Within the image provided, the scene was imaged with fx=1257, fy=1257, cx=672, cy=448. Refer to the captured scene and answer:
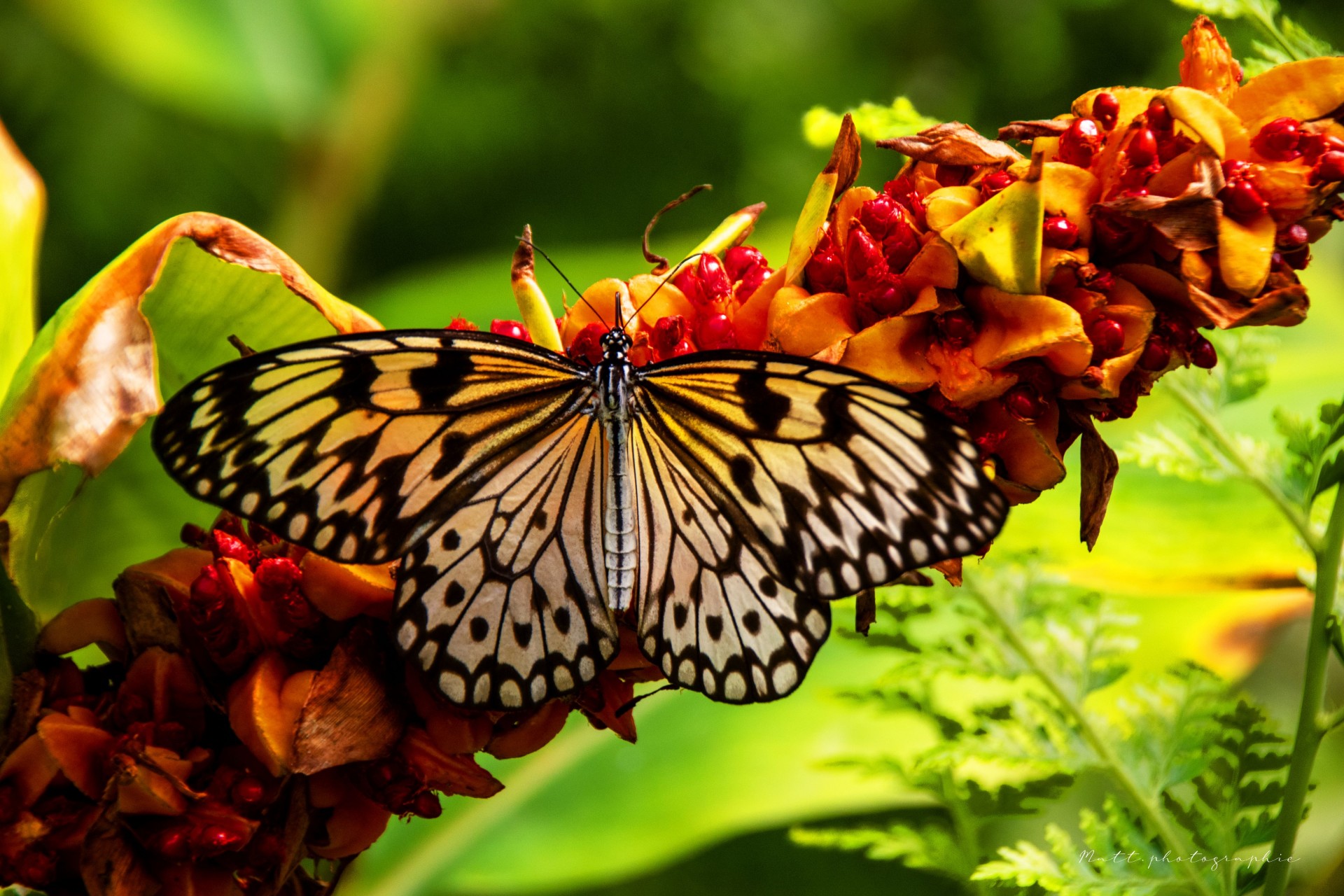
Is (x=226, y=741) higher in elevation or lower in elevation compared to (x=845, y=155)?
lower

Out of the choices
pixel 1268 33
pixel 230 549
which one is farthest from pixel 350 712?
pixel 1268 33

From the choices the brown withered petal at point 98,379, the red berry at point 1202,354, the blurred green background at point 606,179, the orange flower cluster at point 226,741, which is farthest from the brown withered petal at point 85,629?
the blurred green background at point 606,179

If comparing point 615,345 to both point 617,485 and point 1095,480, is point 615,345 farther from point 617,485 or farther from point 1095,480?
point 1095,480

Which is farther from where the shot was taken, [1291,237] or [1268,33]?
[1268,33]

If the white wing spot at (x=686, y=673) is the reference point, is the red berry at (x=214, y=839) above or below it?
below

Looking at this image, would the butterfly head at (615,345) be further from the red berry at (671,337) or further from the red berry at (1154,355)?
the red berry at (1154,355)

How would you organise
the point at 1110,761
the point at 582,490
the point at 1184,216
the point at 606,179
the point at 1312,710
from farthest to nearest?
the point at 606,179
the point at 1110,761
the point at 1312,710
the point at 582,490
the point at 1184,216
